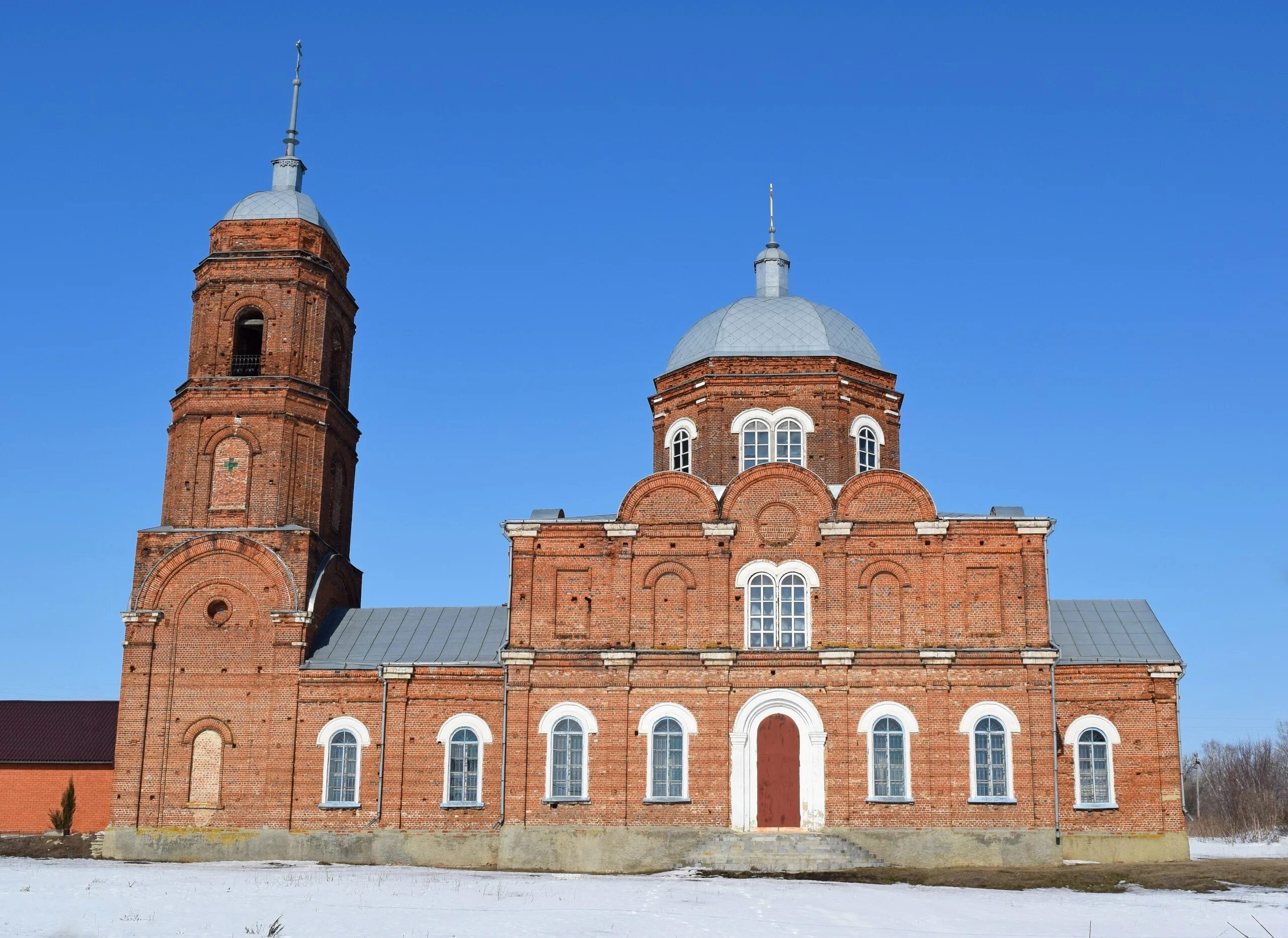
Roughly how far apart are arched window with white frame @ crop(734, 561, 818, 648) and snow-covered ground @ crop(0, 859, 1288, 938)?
6284 mm

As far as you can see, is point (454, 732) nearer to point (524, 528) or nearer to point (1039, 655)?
point (524, 528)

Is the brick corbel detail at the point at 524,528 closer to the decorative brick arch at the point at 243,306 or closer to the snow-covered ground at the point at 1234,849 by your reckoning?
the decorative brick arch at the point at 243,306

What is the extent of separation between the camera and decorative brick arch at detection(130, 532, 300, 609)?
107ft

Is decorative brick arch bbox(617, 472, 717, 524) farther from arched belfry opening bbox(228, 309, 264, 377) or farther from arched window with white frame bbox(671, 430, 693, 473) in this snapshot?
arched belfry opening bbox(228, 309, 264, 377)

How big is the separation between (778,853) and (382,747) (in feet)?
29.8

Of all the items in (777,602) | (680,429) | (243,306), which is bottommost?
(777,602)

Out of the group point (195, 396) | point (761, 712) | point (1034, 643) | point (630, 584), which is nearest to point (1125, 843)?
point (1034, 643)

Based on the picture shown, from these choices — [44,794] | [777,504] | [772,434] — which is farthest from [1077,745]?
[44,794]

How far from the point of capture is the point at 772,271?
38.2m

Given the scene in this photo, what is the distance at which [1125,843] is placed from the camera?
3008cm

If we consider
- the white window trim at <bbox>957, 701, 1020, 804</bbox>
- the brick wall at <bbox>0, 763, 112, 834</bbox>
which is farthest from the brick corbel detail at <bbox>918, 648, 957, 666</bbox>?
the brick wall at <bbox>0, 763, 112, 834</bbox>

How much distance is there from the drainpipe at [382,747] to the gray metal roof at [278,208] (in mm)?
11301

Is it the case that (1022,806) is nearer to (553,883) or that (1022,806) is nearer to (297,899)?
(553,883)

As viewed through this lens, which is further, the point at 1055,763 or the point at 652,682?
the point at 652,682
